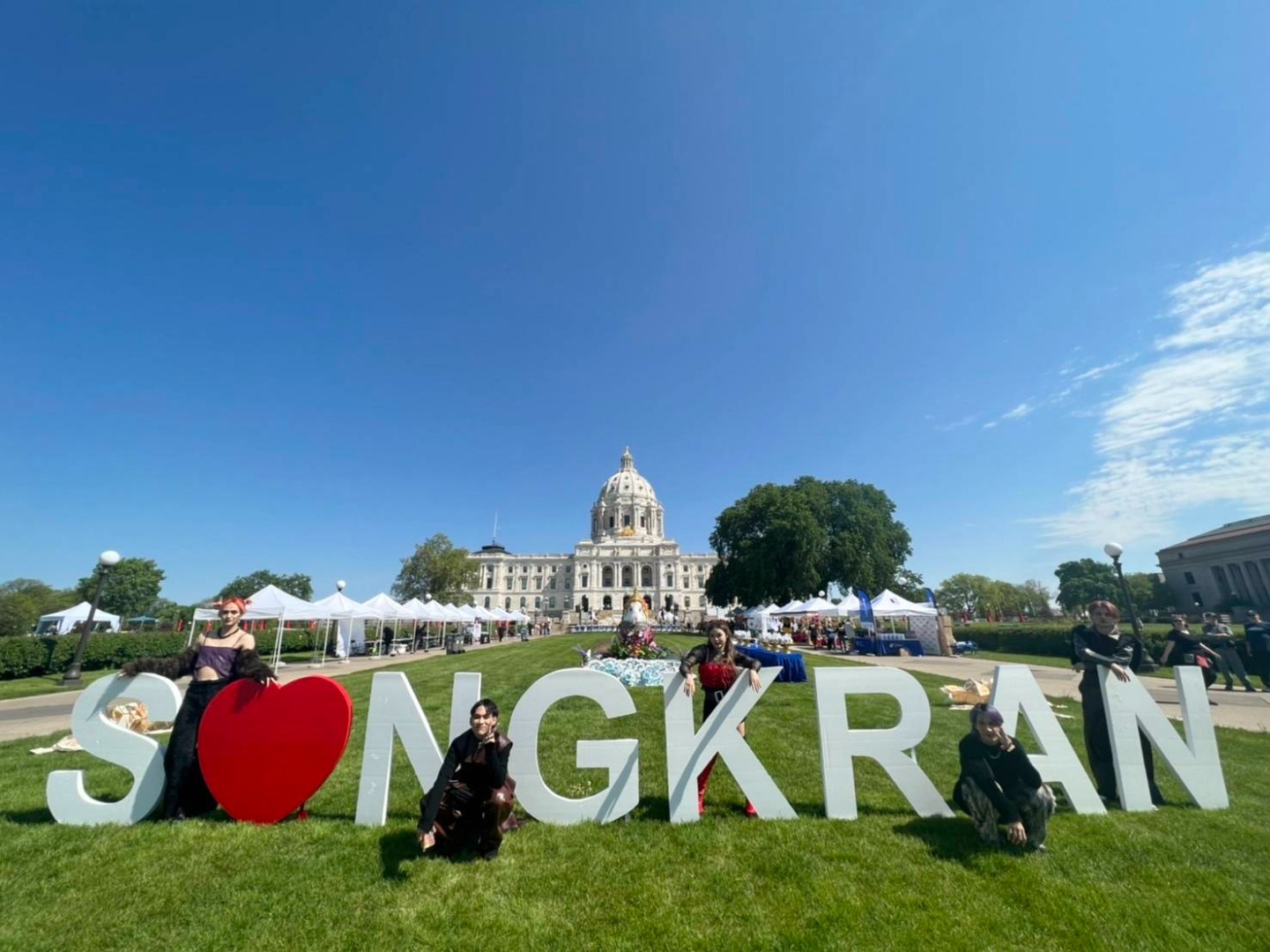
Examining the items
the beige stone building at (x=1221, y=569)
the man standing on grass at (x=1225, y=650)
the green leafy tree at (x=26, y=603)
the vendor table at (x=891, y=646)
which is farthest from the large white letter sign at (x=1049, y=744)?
the beige stone building at (x=1221, y=569)

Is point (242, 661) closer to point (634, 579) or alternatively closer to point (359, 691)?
point (359, 691)

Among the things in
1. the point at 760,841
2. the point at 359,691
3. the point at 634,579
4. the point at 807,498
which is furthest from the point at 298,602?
the point at 634,579

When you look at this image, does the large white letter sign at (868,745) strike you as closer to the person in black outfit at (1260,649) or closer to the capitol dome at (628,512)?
the person in black outfit at (1260,649)

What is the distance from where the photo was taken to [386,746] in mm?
4645

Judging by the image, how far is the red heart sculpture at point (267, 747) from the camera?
4570mm

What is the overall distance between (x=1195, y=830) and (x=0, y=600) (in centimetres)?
8850

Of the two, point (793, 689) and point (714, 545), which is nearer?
point (793, 689)

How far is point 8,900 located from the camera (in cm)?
340

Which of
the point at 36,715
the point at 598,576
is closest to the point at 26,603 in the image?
the point at 36,715

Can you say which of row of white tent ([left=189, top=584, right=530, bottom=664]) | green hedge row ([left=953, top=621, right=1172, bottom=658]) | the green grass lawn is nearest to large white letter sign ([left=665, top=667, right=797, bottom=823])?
the green grass lawn

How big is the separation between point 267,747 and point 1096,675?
764 cm

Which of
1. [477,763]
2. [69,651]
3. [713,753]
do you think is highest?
[69,651]

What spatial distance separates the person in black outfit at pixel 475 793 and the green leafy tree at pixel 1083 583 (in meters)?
98.3

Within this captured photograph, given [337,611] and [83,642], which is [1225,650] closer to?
[337,611]
